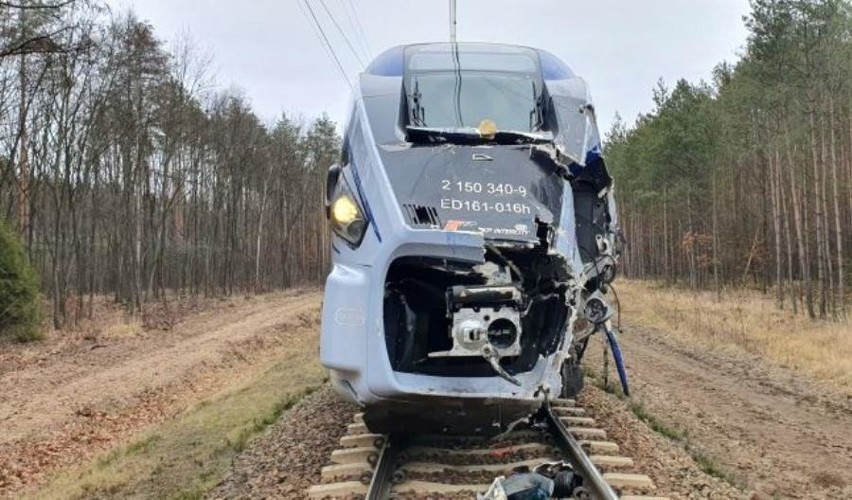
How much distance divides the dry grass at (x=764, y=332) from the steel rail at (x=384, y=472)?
30.1 ft

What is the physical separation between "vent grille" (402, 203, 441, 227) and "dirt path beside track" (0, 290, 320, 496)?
6.61 metres

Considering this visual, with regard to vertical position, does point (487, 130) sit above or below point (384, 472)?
above

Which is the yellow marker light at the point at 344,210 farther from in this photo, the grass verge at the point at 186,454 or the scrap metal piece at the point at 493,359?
the grass verge at the point at 186,454

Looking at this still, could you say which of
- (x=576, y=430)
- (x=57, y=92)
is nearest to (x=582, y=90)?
(x=576, y=430)

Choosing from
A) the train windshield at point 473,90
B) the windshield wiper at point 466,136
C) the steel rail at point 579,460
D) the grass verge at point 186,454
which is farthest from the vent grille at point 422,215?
the grass verge at point 186,454

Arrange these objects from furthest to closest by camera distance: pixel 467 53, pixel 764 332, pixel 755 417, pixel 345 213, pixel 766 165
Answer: pixel 766 165, pixel 764 332, pixel 755 417, pixel 467 53, pixel 345 213

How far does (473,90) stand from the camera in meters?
6.15

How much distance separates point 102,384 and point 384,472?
10887 mm

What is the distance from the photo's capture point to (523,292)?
5035mm

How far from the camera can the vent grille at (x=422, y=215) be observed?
487 cm

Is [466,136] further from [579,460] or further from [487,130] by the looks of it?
[579,460]

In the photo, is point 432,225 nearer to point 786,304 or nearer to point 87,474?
point 87,474

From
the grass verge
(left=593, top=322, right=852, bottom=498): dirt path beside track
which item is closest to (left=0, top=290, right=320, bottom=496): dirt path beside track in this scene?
the grass verge

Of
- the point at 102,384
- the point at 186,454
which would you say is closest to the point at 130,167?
the point at 102,384
